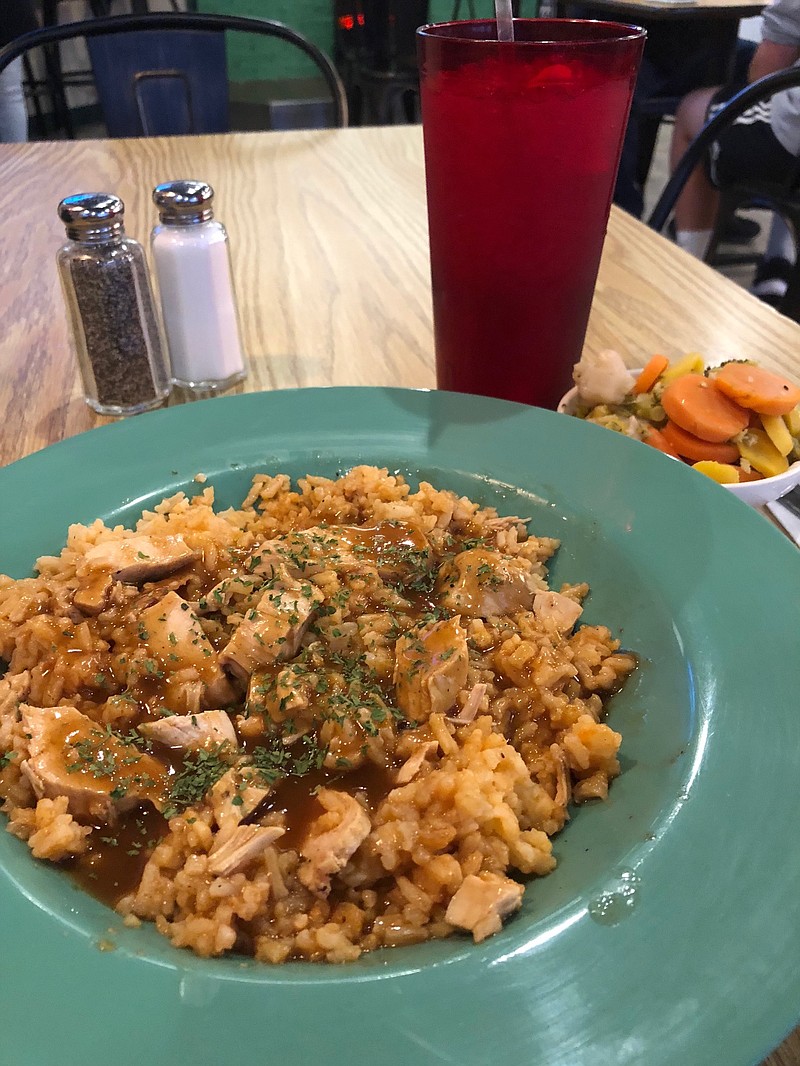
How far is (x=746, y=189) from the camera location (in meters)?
5.39

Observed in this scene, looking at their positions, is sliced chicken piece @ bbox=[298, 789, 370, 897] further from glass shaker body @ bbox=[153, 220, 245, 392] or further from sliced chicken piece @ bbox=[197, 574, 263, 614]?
glass shaker body @ bbox=[153, 220, 245, 392]

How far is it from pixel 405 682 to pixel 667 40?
24.9ft

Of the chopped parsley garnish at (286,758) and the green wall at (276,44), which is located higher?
the chopped parsley garnish at (286,758)

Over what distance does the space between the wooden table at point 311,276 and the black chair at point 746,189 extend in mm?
394

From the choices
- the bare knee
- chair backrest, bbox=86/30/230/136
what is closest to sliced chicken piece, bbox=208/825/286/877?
chair backrest, bbox=86/30/230/136

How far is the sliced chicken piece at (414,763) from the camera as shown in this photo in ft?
4.21

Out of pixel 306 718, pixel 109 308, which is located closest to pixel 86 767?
pixel 306 718

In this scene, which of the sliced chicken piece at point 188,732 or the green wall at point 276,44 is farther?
the green wall at point 276,44

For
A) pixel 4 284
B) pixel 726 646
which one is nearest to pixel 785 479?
pixel 726 646

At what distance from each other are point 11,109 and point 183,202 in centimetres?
565

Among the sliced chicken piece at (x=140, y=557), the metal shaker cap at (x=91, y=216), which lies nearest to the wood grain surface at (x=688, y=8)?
the metal shaker cap at (x=91, y=216)

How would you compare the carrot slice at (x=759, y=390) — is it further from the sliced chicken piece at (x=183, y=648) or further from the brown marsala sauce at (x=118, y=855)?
the brown marsala sauce at (x=118, y=855)

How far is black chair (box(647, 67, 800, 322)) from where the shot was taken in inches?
137

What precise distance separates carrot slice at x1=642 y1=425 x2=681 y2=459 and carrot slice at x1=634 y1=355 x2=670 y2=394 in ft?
0.39
